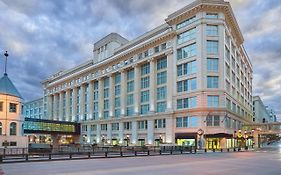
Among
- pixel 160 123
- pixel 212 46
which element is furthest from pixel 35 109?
pixel 212 46

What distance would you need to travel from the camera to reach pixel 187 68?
7906 cm

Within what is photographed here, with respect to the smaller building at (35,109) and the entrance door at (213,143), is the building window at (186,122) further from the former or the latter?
the smaller building at (35,109)

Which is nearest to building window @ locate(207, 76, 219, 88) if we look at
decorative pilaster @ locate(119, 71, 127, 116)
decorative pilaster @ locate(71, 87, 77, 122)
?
decorative pilaster @ locate(119, 71, 127, 116)

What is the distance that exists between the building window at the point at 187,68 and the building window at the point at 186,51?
2022mm

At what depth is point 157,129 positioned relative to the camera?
279ft

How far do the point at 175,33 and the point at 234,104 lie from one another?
26.9m

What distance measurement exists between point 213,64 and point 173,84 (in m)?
12.2

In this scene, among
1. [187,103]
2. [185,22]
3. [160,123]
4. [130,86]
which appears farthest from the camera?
[130,86]

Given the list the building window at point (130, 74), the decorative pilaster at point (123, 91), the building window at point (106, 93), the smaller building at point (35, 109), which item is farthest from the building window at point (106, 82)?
the smaller building at point (35, 109)

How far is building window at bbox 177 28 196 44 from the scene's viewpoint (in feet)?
256

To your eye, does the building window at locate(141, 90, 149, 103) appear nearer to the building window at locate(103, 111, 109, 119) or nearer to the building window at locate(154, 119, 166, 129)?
the building window at locate(154, 119, 166, 129)

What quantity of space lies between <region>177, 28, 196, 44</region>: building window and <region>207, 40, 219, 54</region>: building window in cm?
419

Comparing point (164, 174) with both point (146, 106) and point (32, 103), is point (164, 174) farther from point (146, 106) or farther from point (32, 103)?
point (32, 103)

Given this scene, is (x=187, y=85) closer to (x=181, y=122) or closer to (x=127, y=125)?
(x=181, y=122)
